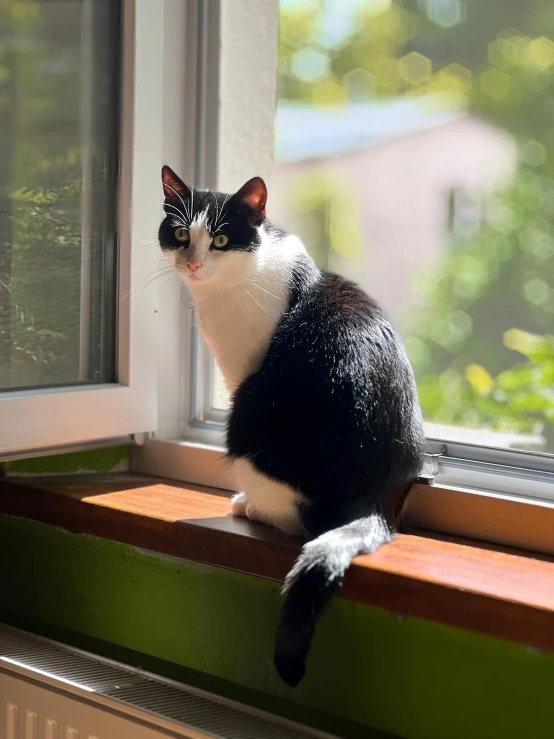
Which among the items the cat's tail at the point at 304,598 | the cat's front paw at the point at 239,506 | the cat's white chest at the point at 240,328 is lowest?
the cat's tail at the point at 304,598

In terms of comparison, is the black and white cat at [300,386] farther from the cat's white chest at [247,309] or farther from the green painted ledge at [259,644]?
the green painted ledge at [259,644]

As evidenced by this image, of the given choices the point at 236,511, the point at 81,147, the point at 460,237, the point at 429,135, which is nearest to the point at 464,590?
the point at 236,511

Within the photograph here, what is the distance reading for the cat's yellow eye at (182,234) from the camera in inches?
49.5

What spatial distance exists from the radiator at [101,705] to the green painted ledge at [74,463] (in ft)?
0.97

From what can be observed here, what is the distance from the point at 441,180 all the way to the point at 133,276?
54 cm

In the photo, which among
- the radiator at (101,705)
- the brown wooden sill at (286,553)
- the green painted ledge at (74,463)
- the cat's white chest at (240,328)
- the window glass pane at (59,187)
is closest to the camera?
the brown wooden sill at (286,553)

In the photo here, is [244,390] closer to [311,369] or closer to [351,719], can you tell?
[311,369]

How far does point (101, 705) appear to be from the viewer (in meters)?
1.13

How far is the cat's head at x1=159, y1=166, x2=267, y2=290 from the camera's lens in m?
1.24

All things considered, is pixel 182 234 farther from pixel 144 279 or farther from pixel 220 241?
pixel 144 279

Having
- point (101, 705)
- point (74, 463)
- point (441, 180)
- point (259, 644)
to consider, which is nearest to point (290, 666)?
point (259, 644)

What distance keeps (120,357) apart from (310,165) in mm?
492

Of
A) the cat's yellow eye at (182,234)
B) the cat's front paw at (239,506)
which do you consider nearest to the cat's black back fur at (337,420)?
the cat's front paw at (239,506)

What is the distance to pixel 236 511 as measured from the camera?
4.09 ft
